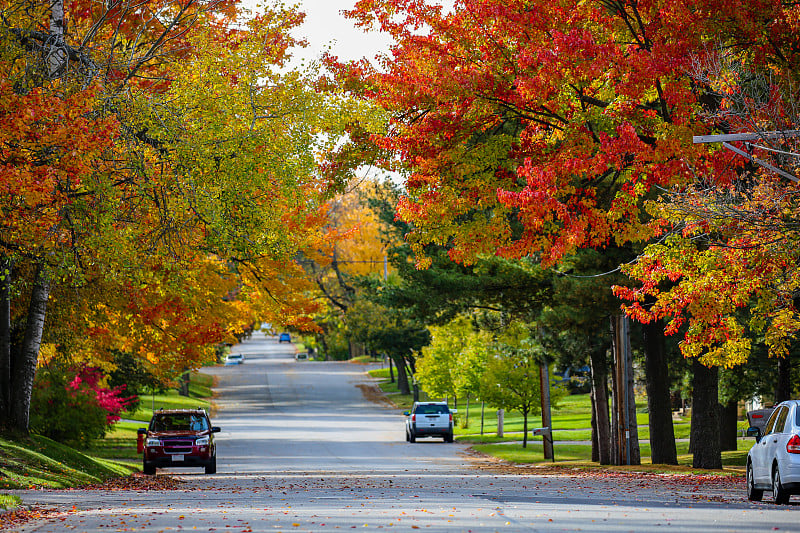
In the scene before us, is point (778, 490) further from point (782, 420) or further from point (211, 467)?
point (211, 467)

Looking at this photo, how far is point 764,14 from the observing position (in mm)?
16531

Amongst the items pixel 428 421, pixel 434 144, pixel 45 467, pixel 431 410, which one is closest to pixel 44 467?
pixel 45 467

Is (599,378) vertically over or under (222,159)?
under

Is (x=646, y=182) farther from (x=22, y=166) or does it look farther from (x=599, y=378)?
(x=599, y=378)

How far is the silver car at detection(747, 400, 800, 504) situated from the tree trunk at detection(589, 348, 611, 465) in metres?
14.1

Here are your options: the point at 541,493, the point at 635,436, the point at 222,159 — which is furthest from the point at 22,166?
the point at 635,436

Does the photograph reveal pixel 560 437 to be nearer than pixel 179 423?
No

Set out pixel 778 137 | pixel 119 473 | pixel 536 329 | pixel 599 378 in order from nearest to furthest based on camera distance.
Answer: pixel 778 137 → pixel 119 473 → pixel 599 378 → pixel 536 329

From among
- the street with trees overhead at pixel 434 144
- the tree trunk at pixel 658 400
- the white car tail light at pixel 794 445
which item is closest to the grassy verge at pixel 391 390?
the tree trunk at pixel 658 400

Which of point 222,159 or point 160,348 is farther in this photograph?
point 160,348

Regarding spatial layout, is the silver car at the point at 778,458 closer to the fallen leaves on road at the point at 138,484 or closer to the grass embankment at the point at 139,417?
the fallen leaves on road at the point at 138,484

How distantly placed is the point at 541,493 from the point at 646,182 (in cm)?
554

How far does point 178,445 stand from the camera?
84.0 feet

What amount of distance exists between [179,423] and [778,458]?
1656cm
